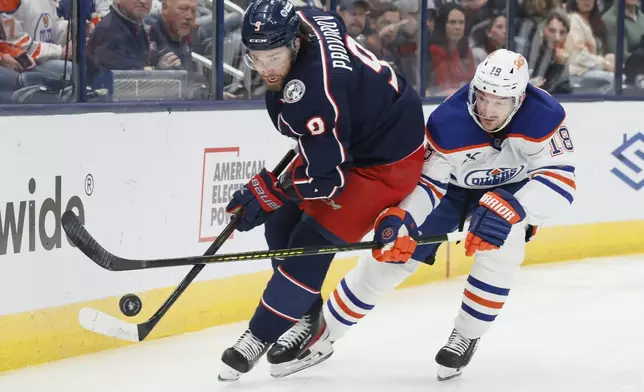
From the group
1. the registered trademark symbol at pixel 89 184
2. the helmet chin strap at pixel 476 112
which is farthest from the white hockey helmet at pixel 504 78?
the registered trademark symbol at pixel 89 184

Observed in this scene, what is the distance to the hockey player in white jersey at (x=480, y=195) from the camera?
130 inches

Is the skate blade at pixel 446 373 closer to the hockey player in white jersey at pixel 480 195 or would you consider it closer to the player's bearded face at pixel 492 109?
the hockey player in white jersey at pixel 480 195

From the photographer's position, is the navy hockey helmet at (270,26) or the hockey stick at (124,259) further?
the hockey stick at (124,259)

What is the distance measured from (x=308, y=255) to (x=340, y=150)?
0.37 m

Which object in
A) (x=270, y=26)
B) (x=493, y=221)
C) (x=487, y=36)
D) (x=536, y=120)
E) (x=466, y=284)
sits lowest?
(x=466, y=284)

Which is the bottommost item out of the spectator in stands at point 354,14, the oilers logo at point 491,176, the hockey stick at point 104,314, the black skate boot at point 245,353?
the black skate boot at point 245,353

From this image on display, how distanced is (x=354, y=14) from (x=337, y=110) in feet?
7.74

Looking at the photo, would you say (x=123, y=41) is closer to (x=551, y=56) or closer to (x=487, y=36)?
(x=487, y=36)

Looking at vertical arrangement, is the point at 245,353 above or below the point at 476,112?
below

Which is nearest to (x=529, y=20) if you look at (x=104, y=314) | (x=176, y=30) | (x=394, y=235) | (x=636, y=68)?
(x=636, y=68)

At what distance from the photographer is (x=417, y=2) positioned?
5680mm

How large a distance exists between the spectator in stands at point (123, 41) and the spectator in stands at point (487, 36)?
211 centimetres

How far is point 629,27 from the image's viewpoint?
654cm

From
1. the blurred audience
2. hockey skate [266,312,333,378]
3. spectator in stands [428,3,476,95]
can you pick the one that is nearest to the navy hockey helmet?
hockey skate [266,312,333,378]
